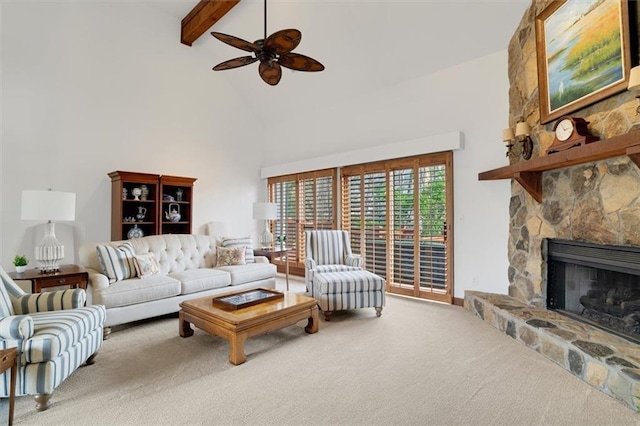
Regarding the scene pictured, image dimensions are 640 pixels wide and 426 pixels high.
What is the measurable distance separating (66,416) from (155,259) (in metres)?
2.35

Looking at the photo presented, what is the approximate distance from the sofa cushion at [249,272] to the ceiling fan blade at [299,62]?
268 cm

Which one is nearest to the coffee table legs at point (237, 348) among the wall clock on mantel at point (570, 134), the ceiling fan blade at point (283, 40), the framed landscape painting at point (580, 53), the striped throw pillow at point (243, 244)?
the striped throw pillow at point (243, 244)

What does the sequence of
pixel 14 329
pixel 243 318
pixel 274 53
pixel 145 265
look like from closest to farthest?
pixel 14 329
pixel 243 318
pixel 274 53
pixel 145 265

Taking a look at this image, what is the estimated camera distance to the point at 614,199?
8.95 feet

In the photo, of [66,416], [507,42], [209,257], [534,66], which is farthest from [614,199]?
[209,257]

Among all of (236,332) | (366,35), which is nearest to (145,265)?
(236,332)

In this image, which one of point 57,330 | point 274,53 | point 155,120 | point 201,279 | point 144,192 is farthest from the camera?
point 155,120

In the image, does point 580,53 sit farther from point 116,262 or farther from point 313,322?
point 116,262

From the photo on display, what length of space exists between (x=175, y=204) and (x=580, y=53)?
583 centimetres

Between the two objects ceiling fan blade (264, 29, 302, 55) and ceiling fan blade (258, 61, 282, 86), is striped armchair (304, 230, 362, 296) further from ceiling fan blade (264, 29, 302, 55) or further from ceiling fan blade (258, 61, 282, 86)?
ceiling fan blade (264, 29, 302, 55)

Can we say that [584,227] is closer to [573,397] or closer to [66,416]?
[573,397]

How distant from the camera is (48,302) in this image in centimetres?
262

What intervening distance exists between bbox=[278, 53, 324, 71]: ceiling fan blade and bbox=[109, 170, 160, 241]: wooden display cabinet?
3258mm

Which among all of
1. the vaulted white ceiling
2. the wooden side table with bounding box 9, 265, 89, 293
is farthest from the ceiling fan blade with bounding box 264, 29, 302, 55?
the wooden side table with bounding box 9, 265, 89, 293
